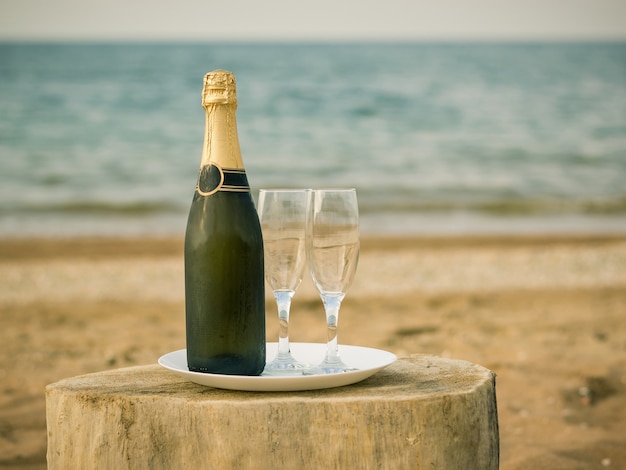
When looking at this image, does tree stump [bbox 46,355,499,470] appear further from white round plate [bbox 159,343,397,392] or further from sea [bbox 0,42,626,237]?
sea [bbox 0,42,626,237]

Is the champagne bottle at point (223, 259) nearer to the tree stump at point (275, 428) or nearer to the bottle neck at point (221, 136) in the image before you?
the bottle neck at point (221, 136)

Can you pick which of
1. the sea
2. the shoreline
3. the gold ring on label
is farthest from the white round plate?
the sea

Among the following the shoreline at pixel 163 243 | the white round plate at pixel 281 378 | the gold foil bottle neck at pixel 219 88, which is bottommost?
the white round plate at pixel 281 378

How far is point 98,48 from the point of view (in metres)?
28.3

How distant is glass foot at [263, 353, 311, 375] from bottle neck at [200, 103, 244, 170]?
47 centimetres

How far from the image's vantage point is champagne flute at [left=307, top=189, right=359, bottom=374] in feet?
6.37

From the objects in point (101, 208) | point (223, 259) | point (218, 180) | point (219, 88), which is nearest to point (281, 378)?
point (223, 259)

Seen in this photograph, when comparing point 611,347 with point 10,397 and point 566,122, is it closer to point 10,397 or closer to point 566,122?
point 10,397

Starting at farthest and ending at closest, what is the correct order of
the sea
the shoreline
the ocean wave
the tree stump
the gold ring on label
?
the sea < the ocean wave < the shoreline < the gold ring on label < the tree stump

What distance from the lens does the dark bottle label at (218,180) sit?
6.65ft

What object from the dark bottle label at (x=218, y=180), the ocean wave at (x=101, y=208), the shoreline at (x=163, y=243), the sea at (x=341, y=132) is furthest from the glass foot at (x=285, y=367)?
the ocean wave at (x=101, y=208)

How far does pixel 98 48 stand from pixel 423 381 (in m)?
27.8

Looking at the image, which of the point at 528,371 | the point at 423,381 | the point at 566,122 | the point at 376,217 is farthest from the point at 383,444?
the point at 566,122

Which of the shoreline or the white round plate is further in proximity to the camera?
the shoreline
